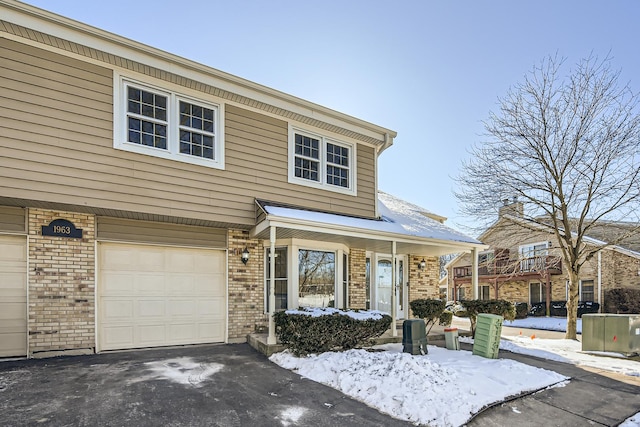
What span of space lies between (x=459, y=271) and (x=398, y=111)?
18.9m

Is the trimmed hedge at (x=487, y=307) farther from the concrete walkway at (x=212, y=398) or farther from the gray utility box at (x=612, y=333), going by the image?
the concrete walkway at (x=212, y=398)

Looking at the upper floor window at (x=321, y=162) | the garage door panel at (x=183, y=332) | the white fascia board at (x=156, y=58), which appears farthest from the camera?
the upper floor window at (x=321, y=162)

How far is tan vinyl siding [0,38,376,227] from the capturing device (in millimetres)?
6262

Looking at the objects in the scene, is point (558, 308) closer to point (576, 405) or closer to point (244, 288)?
point (576, 405)

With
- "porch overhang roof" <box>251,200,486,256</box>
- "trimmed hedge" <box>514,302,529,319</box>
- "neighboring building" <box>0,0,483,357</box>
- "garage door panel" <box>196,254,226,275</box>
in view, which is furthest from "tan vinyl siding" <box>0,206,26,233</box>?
"trimmed hedge" <box>514,302,529,319</box>

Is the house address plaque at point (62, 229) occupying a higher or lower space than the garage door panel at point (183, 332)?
higher

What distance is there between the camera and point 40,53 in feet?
21.3

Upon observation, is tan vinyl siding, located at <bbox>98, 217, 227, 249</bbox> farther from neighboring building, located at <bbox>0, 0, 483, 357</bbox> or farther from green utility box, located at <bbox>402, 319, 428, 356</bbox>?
green utility box, located at <bbox>402, 319, 428, 356</bbox>

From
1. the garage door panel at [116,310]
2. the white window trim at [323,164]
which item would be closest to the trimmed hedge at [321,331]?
the garage door panel at [116,310]

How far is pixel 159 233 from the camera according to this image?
7996 millimetres

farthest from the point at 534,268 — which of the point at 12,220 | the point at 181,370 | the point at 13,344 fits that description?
the point at 12,220

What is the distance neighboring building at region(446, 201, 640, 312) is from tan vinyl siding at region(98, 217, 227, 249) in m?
9.12

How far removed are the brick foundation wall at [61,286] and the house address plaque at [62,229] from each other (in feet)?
0.19

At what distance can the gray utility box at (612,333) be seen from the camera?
831 centimetres
